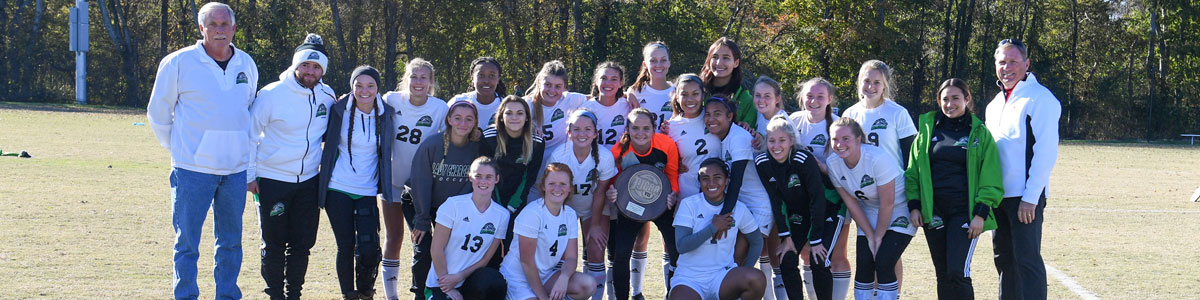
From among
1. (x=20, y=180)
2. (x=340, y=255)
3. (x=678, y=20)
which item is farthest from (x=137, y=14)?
(x=340, y=255)

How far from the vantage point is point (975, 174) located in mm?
5445

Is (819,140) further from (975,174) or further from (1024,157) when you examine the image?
(1024,157)

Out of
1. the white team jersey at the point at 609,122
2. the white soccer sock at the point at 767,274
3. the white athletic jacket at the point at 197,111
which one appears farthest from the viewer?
the white team jersey at the point at 609,122

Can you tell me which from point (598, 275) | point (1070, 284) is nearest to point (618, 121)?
point (598, 275)

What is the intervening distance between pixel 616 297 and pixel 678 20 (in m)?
34.8

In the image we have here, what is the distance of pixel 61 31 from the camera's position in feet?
149

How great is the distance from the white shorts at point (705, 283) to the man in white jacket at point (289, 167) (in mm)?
1307

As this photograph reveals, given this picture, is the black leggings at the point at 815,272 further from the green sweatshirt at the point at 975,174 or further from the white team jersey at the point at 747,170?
the green sweatshirt at the point at 975,174

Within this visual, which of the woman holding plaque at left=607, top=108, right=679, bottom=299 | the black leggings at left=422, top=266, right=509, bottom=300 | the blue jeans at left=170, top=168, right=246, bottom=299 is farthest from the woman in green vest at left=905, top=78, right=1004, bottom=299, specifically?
the blue jeans at left=170, top=168, right=246, bottom=299

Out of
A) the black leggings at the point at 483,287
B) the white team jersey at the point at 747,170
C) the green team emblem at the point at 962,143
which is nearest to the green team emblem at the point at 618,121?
the white team jersey at the point at 747,170

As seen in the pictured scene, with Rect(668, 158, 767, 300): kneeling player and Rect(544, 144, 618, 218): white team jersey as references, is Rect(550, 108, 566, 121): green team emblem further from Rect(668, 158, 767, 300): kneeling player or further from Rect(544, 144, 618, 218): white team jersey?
Rect(668, 158, 767, 300): kneeling player

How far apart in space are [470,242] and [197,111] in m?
1.63

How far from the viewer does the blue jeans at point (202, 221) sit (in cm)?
532

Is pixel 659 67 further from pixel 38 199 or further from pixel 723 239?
pixel 38 199
